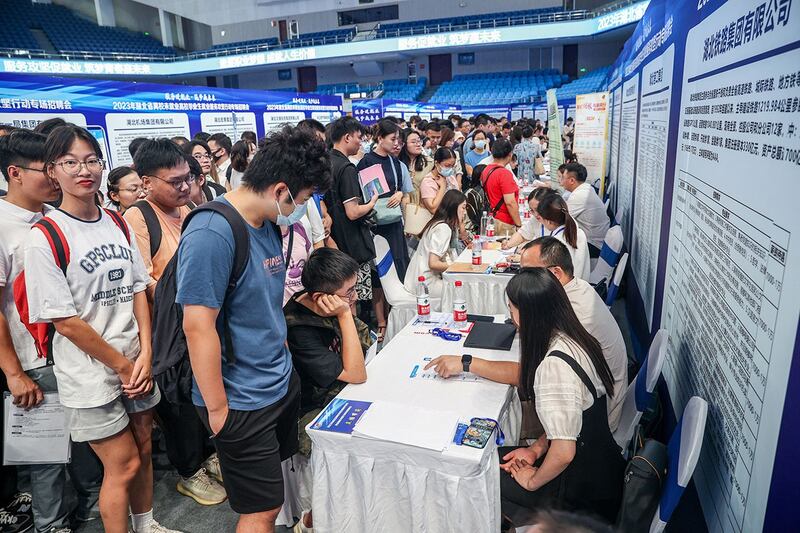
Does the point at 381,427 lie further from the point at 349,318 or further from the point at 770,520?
the point at 770,520

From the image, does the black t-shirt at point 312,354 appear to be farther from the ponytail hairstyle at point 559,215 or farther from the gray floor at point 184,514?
the ponytail hairstyle at point 559,215

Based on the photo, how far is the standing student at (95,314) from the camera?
1560 millimetres

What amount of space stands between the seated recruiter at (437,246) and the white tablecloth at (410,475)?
5.77ft

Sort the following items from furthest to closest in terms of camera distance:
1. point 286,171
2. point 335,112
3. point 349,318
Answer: point 335,112 → point 349,318 → point 286,171

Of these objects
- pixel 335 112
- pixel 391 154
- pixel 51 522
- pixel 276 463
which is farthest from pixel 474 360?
pixel 335 112

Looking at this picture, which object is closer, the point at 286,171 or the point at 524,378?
the point at 286,171

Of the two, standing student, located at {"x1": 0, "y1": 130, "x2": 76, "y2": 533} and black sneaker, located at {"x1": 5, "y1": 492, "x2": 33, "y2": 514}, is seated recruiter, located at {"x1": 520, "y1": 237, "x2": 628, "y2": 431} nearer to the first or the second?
standing student, located at {"x1": 0, "y1": 130, "x2": 76, "y2": 533}

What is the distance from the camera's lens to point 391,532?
1700 millimetres

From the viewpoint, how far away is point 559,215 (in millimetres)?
3299

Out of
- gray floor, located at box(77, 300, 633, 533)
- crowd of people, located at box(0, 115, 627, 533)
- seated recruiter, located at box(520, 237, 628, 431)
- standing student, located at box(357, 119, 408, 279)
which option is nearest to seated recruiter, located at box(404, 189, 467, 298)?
standing student, located at box(357, 119, 408, 279)

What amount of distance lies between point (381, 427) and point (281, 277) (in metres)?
0.59

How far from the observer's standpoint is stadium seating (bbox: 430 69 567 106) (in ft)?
63.8

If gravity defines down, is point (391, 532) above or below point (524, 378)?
below

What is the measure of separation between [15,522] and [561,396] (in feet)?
7.79
